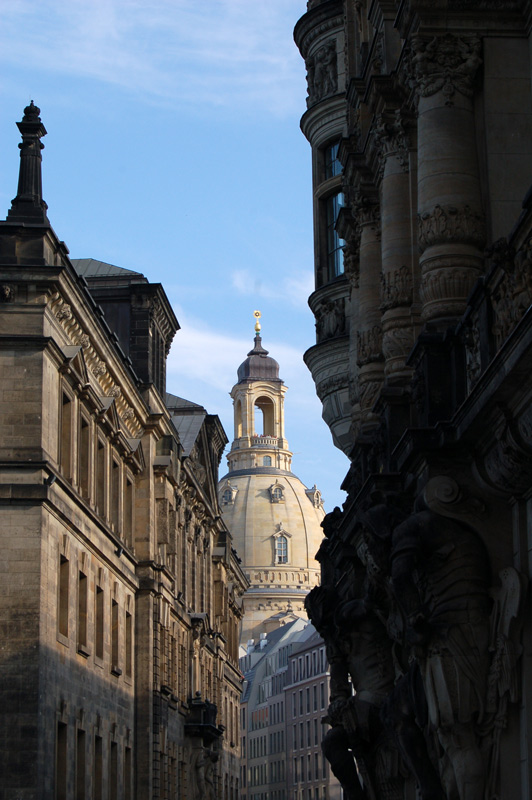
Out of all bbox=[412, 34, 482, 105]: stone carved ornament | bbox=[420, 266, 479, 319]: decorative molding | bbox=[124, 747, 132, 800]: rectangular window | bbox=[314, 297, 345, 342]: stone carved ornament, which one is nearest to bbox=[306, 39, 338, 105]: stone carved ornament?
bbox=[314, 297, 345, 342]: stone carved ornament

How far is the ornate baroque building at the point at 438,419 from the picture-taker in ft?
51.2

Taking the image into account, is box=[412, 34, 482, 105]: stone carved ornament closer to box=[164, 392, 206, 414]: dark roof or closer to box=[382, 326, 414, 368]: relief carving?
box=[382, 326, 414, 368]: relief carving

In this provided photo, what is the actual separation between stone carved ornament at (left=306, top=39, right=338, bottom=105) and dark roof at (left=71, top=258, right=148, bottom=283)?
2295cm

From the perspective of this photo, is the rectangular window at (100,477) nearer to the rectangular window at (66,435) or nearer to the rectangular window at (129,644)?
the rectangular window at (66,435)

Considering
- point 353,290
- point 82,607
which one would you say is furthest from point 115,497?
point 353,290

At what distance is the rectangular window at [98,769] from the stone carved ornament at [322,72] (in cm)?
1918

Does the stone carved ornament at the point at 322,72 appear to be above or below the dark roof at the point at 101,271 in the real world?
below

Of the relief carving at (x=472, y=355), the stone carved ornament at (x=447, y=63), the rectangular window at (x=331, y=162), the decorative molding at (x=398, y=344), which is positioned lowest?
the relief carving at (x=472, y=355)

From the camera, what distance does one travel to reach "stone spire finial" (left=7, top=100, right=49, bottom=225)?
40.0 metres

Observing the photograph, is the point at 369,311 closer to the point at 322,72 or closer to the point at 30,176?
the point at 322,72

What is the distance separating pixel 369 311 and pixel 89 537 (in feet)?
58.3

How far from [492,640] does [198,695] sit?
52.8 metres

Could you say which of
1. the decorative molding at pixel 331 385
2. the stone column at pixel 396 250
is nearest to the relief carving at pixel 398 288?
the stone column at pixel 396 250

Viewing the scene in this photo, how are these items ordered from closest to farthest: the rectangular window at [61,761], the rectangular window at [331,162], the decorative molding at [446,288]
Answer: the decorative molding at [446,288], the rectangular window at [331,162], the rectangular window at [61,761]
